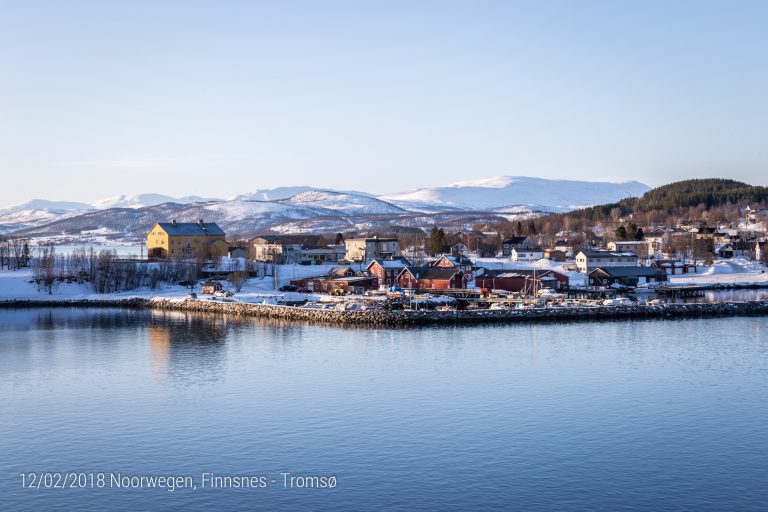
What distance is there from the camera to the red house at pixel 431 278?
27406 millimetres

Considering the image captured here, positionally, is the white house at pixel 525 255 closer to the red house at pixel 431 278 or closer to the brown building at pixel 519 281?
the brown building at pixel 519 281

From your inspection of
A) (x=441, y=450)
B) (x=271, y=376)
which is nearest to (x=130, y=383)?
(x=271, y=376)

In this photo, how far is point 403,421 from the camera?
11.1 meters

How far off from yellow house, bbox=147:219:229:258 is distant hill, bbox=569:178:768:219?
38144 millimetres

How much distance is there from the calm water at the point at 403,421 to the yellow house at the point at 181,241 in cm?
2015

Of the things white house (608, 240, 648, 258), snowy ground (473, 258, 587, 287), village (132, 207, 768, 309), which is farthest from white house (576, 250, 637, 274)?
white house (608, 240, 648, 258)

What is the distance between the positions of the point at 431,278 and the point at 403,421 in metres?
16.9

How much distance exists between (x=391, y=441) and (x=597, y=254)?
1016 inches

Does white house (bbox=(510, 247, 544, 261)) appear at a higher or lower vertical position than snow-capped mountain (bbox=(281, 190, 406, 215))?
lower

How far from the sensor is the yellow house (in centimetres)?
3859

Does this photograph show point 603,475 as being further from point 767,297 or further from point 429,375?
point 767,297

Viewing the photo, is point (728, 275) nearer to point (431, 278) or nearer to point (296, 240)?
point (431, 278)

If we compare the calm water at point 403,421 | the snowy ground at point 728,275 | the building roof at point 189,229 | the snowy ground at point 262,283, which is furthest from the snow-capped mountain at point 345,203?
the calm water at point 403,421

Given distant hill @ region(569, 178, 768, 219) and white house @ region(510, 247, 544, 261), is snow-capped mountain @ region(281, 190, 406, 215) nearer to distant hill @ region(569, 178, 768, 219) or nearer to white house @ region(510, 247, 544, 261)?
distant hill @ region(569, 178, 768, 219)
